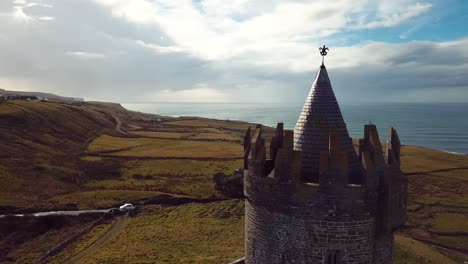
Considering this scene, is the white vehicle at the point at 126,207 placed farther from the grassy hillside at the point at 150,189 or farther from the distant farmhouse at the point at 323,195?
the distant farmhouse at the point at 323,195

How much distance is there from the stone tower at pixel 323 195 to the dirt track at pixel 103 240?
28.3 meters

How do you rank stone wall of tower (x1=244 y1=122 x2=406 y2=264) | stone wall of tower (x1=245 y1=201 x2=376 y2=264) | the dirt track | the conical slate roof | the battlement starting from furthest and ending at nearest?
the dirt track
the conical slate roof
stone wall of tower (x1=245 y1=201 x2=376 y2=264)
stone wall of tower (x1=244 y1=122 x2=406 y2=264)
the battlement

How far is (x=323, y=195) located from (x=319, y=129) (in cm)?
193

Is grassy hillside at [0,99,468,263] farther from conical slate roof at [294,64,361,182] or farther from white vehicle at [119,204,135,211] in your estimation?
conical slate roof at [294,64,361,182]

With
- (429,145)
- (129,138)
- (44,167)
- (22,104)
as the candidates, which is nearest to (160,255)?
(44,167)

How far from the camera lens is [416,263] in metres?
32.4

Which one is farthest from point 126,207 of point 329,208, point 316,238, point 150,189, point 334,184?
point 334,184

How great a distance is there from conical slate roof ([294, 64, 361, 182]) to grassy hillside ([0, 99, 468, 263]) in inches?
908

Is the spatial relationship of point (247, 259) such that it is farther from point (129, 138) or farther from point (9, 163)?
point (129, 138)

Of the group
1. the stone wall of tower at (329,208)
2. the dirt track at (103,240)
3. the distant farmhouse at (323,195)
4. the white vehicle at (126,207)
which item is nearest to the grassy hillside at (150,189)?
the dirt track at (103,240)

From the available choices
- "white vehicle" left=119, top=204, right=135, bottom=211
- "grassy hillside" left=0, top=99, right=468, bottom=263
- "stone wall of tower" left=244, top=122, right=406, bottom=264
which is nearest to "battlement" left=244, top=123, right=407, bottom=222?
"stone wall of tower" left=244, top=122, right=406, bottom=264

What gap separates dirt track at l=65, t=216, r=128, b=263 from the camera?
3426 cm

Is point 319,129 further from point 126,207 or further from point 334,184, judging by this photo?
point 126,207

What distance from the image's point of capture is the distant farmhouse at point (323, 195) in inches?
382
